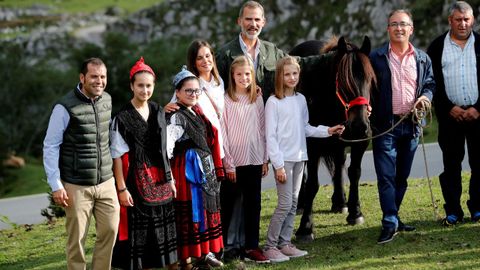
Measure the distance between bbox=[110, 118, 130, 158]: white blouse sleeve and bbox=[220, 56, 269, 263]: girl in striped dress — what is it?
1.02 m

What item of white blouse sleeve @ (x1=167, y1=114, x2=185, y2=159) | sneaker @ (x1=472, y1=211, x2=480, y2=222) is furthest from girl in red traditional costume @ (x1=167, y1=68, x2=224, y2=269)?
sneaker @ (x1=472, y1=211, x2=480, y2=222)

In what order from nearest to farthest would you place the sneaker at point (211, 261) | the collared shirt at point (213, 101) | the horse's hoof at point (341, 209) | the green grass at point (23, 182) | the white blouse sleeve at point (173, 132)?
the white blouse sleeve at point (173, 132), the collared shirt at point (213, 101), the sneaker at point (211, 261), the horse's hoof at point (341, 209), the green grass at point (23, 182)

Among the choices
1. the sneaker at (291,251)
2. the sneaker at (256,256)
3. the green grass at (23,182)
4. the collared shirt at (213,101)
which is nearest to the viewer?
the collared shirt at (213,101)

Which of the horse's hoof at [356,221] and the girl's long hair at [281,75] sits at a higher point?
the girl's long hair at [281,75]

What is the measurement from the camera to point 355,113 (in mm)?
6359

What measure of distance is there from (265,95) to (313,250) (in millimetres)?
1616

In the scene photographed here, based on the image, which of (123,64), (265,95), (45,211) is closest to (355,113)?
(265,95)

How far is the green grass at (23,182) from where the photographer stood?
25823 millimetres

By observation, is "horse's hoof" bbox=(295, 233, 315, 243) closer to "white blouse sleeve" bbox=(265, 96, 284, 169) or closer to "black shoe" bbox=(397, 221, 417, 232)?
"black shoe" bbox=(397, 221, 417, 232)

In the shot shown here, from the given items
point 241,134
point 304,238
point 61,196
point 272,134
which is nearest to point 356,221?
→ point 304,238

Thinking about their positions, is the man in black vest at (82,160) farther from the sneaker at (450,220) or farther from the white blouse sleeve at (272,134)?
the sneaker at (450,220)

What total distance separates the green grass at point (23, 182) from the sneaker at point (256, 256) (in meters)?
19.9

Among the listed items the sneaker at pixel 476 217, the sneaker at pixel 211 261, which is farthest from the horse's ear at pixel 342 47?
the sneaker at pixel 211 261

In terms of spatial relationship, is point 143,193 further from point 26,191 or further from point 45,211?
point 26,191
